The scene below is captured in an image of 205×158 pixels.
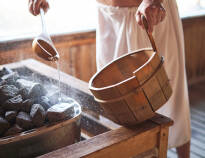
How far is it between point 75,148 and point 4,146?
24 cm

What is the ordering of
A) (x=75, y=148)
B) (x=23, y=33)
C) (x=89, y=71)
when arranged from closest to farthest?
(x=75, y=148) → (x=23, y=33) → (x=89, y=71)

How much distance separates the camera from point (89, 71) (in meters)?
2.72

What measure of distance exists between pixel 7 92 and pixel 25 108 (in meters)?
0.12

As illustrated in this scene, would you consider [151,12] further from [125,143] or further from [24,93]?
[24,93]

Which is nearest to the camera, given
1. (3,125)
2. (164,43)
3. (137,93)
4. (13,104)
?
(137,93)

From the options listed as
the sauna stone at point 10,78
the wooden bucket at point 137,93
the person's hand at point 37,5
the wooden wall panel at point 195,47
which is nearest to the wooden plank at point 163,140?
the wooden bucket at point 137,93

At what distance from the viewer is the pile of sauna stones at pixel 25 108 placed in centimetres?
107

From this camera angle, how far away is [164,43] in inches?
62.1

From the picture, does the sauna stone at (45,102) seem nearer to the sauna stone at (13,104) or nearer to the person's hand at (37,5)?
the sauna stone at (13,104)

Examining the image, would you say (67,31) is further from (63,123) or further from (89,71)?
(63,123)

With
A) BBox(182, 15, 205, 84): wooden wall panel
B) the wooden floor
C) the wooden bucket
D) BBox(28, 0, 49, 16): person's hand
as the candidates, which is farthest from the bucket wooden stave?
BBox(182, 15, 205, 84): wooden wall panel

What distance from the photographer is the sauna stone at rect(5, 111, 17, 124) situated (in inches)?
43.2

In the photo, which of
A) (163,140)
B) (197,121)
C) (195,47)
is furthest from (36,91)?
(195,47)

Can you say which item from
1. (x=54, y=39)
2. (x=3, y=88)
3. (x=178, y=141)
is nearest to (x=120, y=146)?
(x=3, y=88)
